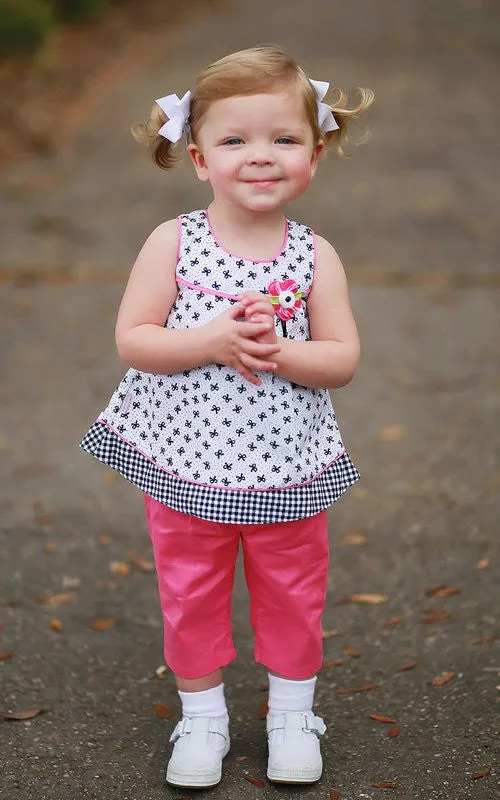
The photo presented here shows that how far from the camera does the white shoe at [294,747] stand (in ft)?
8.12

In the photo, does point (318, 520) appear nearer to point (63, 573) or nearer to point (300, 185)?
point (300, 185)

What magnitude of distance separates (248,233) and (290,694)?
1052 millimetres

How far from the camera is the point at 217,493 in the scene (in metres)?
2.30

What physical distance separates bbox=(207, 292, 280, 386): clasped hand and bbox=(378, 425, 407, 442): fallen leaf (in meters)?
2.52

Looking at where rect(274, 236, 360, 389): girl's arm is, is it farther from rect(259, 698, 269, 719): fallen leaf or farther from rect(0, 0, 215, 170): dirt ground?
rect(0, 0, 215, 170): dirt ground

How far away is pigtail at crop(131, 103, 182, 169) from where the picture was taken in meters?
2.37

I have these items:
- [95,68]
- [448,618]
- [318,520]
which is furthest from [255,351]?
[95,68]

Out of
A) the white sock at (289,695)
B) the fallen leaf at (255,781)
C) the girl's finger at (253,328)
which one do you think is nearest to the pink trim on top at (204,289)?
the girl's finger at (253,328)

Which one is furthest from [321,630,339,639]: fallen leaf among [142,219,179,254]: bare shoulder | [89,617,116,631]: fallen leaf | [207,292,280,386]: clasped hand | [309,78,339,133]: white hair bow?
[309,78,339,133]: white hair bow

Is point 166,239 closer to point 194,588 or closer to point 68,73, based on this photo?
point 194,588

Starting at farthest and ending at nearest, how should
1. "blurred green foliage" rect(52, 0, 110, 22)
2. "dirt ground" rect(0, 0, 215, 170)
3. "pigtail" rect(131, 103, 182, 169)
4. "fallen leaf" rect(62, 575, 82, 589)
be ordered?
"blurred green foliage" rect(52, 0, 110, 22), "dirt ground" rect(0, 0, 215, 170), "fallen leaf" rect(62, 575, 82, 589), "pigtail" rect(131, 103, 182, 169)

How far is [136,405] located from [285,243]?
1.55ft

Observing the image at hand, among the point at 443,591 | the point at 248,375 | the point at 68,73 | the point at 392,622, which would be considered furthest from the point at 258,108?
the point at 68,73

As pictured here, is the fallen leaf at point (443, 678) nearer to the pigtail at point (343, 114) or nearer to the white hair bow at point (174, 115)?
the pigtail at point (343, 114)
